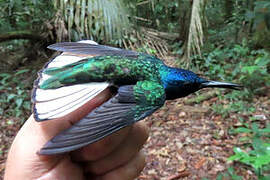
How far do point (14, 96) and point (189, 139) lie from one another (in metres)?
3.23

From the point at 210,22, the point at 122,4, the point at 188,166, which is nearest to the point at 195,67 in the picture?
the point at 122,4

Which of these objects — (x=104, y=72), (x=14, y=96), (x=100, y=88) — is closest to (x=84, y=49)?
(x=104, y=72)

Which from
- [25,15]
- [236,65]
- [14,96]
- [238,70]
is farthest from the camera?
[25,15]

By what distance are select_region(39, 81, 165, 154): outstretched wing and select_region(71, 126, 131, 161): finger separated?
0.20 m

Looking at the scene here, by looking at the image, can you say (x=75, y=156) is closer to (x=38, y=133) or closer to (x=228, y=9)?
(x=38, y=133)

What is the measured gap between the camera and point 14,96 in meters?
4.65

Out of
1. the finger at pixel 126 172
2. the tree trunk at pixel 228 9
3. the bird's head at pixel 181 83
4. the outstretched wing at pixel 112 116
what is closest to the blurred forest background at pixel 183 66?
the bird's head at pixel 181 83

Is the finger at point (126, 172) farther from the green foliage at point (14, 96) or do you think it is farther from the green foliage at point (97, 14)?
the green foliage at point (14, 96)

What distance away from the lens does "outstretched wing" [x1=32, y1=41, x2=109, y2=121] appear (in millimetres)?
1264

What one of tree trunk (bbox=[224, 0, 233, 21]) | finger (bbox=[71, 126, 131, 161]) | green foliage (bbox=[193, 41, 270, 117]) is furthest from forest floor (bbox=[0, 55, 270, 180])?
tree trunk (bbox=[224, 0, 233, 21])

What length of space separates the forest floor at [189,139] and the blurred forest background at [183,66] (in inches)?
0.5

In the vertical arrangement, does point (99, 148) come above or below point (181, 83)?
below

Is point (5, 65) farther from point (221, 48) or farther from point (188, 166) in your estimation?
point (221, 48)

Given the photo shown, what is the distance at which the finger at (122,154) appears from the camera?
170 centimetres
